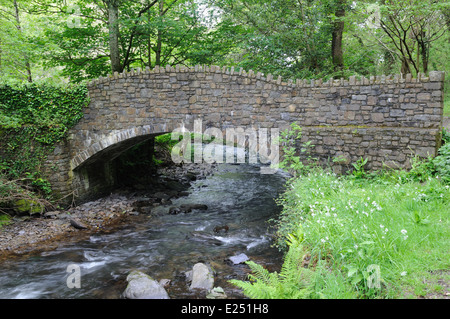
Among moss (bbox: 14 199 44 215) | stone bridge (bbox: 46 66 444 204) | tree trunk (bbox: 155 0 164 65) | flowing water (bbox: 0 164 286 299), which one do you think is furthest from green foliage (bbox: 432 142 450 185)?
moss (bbox: 14 199 44 215)

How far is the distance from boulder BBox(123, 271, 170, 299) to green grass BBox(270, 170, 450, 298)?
2.17m

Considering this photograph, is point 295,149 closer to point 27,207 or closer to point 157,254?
point 157,254

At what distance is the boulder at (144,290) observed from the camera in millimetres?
4312

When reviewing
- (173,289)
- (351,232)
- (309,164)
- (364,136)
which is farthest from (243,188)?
(351,232)

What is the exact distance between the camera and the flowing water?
4.94m

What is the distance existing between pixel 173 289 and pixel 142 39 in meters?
9.14

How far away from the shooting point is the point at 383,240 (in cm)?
338

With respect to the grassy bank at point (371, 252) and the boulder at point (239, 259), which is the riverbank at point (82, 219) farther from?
the grassy bank at point (371, 252)

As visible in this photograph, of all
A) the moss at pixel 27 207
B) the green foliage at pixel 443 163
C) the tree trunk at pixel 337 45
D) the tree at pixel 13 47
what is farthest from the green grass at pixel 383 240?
the tree at pixel 13 47

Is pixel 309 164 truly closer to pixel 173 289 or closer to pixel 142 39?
pixel 173 289

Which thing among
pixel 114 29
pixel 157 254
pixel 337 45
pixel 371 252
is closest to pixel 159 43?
pixel 114 29

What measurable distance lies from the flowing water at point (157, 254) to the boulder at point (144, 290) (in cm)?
20

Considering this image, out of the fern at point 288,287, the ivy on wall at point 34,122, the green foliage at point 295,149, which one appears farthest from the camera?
the ivy on wall at point 34,122

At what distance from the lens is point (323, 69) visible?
10.9m
